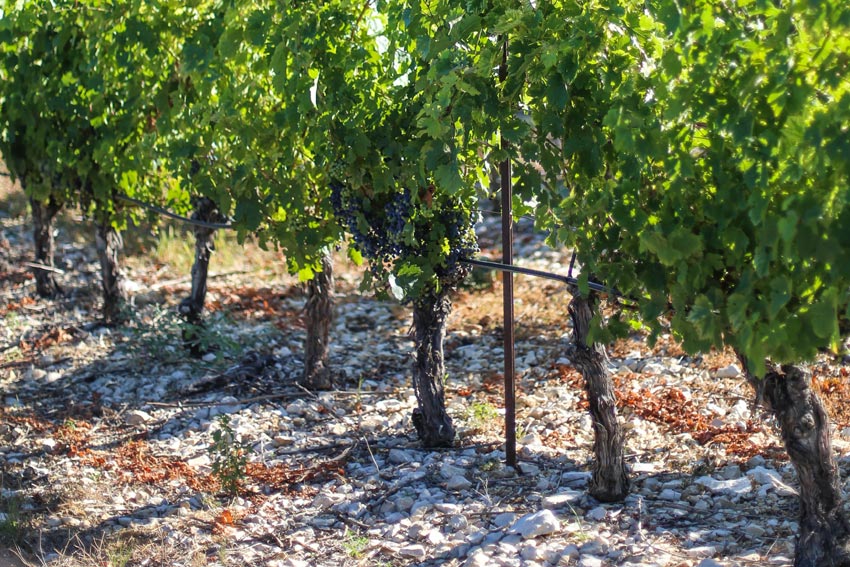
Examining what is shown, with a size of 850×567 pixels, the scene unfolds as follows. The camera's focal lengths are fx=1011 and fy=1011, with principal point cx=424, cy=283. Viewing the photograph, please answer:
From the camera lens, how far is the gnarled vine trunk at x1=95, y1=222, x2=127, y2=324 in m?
7.62

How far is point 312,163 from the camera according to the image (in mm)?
5336

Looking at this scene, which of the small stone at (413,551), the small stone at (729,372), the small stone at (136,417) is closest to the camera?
the small stone at (413,551)

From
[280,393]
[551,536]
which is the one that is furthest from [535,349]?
[551,536]

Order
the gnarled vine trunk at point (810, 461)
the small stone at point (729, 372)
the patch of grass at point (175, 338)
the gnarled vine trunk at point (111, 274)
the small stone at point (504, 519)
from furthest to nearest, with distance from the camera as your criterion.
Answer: the gnarled vine trunk at point (111, 274) → the patch of grass at point (175, 338) → the small stone at point (729, 372) → the small stone at point (504, 519) → the gnarled vine trunk at point (810, 461)

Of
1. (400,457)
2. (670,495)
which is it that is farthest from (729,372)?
(400,457)

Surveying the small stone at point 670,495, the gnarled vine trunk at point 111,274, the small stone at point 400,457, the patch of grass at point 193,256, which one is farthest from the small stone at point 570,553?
the patch of grass at point 193,256

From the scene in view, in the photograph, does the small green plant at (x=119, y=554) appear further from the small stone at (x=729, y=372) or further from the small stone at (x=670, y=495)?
the small stone at (x=729, y=372)

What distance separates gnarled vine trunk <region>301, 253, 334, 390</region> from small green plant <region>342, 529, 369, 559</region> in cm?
211

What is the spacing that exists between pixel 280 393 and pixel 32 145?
2.53m

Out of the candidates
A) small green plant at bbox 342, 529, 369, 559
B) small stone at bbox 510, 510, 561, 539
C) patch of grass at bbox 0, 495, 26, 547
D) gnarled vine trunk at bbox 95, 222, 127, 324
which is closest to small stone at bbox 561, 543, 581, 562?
small stone at bbox 510, 510, 561, 539

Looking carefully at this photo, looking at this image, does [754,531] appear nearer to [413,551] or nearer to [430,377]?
[413,551]

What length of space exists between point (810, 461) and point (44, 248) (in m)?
6.77

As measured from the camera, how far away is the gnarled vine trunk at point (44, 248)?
826 cm

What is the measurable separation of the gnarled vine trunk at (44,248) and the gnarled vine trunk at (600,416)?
5.20 meters
